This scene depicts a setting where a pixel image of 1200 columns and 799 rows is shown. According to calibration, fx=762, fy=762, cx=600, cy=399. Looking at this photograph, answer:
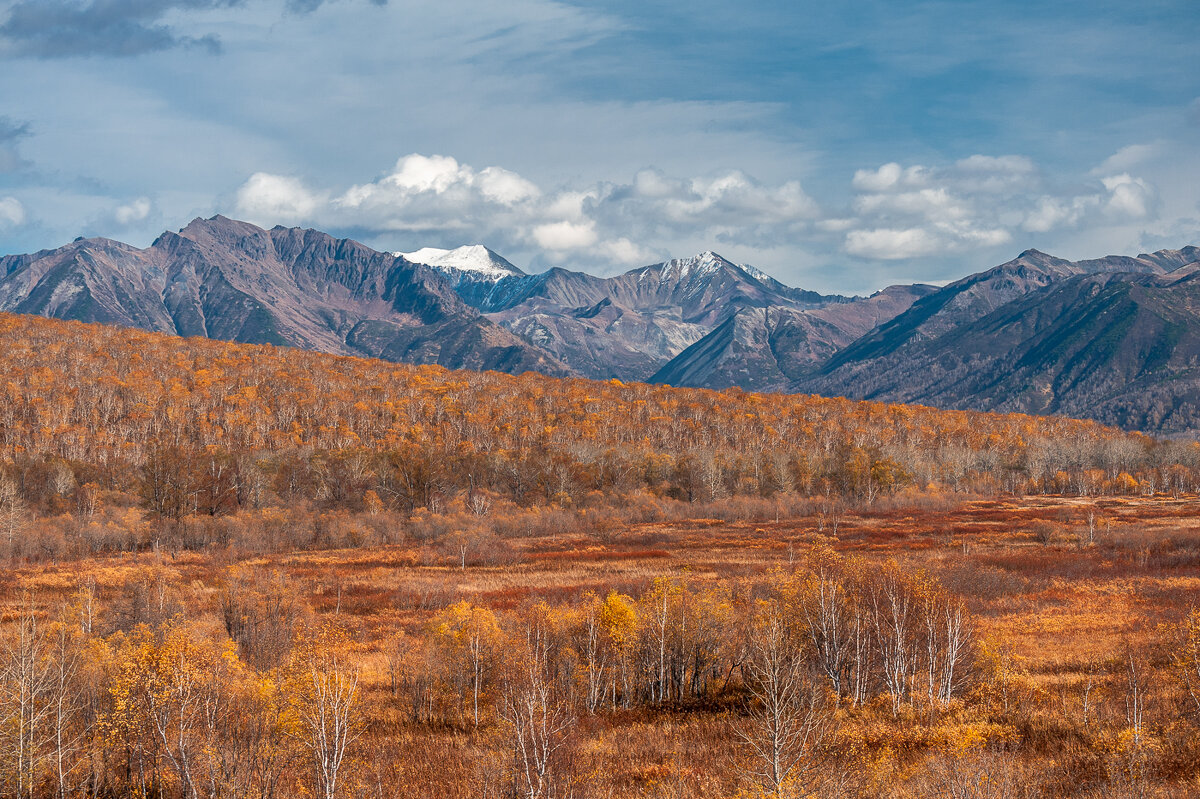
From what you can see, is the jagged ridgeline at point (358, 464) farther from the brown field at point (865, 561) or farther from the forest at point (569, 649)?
the brown field at point (865, 561)

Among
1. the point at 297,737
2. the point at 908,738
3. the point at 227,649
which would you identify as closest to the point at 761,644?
the point at 908,738

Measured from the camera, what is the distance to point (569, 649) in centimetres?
3928

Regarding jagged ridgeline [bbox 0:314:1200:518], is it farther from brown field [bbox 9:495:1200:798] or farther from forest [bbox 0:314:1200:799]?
brown field [bbox 9:495:1200:798]

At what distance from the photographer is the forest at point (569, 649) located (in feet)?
83.5

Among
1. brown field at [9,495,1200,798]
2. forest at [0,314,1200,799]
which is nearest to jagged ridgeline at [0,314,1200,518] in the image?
forest at [0,314,1200,799]

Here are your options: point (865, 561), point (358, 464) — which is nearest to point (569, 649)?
point (865, 561)

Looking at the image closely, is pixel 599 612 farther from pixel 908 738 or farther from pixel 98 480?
pixel 98 480

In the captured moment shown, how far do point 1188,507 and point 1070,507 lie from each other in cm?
1935

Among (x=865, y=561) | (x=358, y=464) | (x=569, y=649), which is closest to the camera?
(x=569, y=649)

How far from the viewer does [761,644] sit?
35.9m

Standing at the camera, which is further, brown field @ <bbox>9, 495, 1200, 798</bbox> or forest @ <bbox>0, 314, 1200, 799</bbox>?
brown field @ <bbox>9, 495, 1200, 798</bbox>

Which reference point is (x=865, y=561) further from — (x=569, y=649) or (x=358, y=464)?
(x=358, y=464)

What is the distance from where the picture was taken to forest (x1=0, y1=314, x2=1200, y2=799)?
2544cm

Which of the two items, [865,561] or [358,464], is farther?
[358,464]
